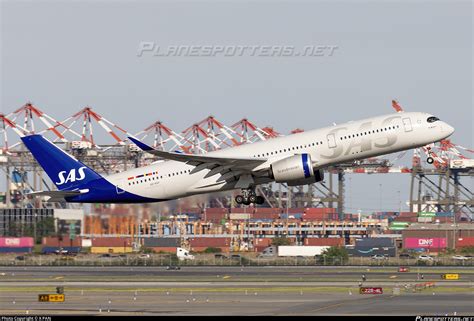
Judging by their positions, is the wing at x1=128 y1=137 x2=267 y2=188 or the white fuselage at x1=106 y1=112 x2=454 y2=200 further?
the wing at x1=128 y1=137 x2=267 y2=188

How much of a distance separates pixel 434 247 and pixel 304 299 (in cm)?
9970

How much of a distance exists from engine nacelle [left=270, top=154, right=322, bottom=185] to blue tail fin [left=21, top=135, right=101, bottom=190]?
14.5 metres

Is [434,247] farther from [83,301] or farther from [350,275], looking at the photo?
[83,301]

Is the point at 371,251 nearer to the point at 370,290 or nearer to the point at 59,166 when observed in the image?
the point at 370,290

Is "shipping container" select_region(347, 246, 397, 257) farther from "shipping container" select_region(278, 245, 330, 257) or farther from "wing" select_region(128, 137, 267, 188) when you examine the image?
"wing" select_region(128, 137, 267, 188)

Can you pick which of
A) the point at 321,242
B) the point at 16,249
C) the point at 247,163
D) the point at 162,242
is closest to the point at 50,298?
the point at 247,163

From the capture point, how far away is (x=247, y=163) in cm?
6938

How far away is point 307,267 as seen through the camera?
4247 inches

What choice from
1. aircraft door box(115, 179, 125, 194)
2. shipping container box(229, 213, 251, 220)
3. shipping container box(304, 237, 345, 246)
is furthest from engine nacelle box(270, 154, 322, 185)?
shipping container box(229, 213, 251, 220)

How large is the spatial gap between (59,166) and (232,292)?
54.4 feet

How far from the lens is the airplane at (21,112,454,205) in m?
67.7

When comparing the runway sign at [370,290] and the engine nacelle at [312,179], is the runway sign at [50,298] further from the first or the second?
the runway sign at [370,290]

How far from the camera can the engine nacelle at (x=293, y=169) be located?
68.0m

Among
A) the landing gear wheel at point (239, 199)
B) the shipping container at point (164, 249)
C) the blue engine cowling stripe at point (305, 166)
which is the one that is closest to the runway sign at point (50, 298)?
the landing gear wheel at point (239, 199)
